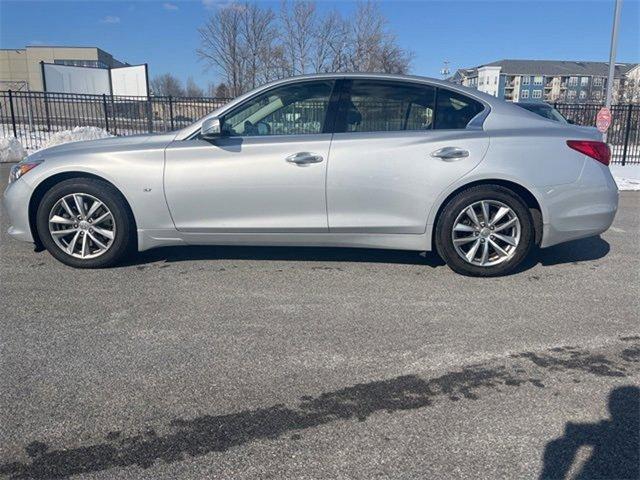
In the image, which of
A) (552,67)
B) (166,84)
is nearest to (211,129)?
(166,84)

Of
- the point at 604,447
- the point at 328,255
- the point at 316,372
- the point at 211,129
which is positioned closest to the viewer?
the point at 604,447

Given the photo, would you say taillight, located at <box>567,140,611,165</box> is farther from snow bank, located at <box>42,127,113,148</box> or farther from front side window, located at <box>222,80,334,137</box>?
snow bank, located at <box>42,127,113,148</box>

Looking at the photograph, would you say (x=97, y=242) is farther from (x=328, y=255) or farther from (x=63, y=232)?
(x=328, y=255)

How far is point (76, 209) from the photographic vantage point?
439 cm

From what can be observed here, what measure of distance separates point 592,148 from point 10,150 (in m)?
13.8

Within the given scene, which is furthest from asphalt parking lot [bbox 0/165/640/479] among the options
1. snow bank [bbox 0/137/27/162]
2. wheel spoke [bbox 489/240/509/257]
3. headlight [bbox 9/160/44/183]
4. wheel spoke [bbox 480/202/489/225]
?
snow bank [bbox 0/137/27/162]

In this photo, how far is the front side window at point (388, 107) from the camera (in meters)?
4.31

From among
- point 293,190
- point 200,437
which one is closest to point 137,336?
point 200,437

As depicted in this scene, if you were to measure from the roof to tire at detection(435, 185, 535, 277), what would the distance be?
311 feet

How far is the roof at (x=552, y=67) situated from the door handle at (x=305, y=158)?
95.3 metres

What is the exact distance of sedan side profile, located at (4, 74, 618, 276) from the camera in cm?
417

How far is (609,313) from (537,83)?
97.8m

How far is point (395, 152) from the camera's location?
416cm

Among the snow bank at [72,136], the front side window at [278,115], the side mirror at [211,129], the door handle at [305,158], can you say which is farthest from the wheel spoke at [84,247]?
the snow bank at [72,136]
